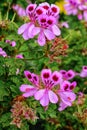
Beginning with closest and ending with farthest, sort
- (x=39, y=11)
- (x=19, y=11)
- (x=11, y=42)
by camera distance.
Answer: (x=39, y=11)
(x=11, y=42)
(x=19, y=11)

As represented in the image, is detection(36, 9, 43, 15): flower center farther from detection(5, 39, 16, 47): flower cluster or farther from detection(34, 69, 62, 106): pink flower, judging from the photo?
detection(5, 39, 16, 47): flower cluster

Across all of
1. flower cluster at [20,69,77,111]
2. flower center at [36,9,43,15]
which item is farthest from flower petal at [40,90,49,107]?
flower center at [36,9,43,15]

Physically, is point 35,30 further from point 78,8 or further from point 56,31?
point 78,8

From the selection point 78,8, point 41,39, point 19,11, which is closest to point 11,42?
point 41,39

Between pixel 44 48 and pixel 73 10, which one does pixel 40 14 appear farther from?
pixel 73 10

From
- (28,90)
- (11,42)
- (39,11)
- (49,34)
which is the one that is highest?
(39,11)

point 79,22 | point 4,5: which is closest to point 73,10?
point 79,22
